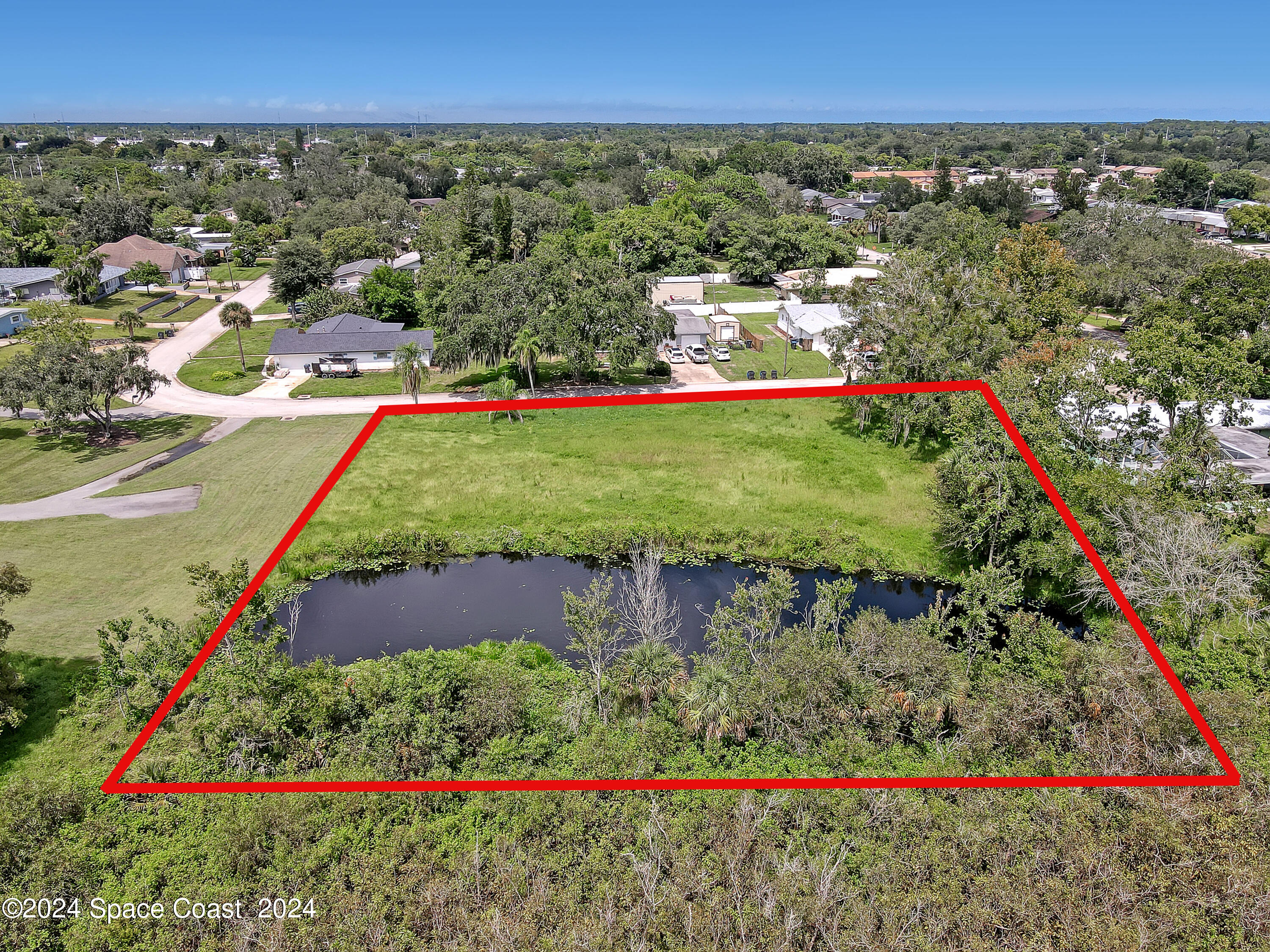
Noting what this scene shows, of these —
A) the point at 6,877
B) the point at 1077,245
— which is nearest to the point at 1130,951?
the point at 6,877

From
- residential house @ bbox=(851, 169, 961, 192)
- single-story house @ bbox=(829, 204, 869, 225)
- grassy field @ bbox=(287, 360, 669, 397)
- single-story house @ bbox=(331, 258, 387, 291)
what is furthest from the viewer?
residential house @ bbox=(851, 169, 961, 192)

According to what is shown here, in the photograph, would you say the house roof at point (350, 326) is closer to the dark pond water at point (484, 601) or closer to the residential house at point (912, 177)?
the dark pond water at point (484, 601)

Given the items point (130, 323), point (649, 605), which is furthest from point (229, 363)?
point (649, 605)

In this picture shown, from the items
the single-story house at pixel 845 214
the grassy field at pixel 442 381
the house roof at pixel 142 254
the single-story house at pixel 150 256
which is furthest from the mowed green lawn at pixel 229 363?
the single-story house at pixel 845 214

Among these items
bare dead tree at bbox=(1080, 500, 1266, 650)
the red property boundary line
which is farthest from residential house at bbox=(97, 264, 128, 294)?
bare dead tree at bbox=(1080, 500, 1266, 650)

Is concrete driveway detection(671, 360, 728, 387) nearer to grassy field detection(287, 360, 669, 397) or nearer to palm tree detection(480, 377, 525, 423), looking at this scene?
grassy field detection(287, 360, 669, 397)

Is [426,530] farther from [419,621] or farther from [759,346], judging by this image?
[759,346]
